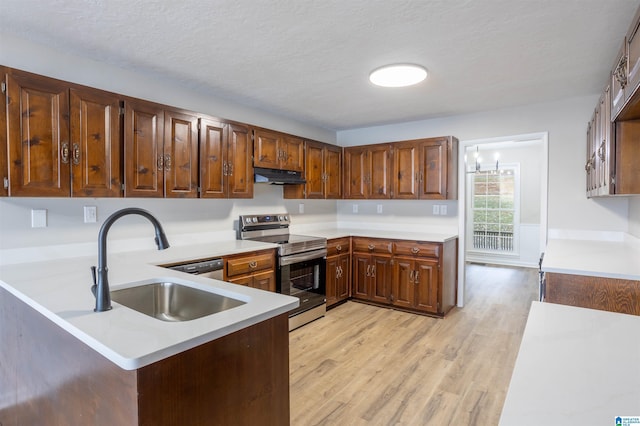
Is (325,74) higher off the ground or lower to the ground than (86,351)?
higher

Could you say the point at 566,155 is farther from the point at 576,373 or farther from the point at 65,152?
the point at 65,152

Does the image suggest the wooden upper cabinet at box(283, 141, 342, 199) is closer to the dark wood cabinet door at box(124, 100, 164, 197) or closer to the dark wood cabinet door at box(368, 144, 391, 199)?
the dark wood cabinet door at box(368, 144, 391, 199)

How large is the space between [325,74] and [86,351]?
2483mm

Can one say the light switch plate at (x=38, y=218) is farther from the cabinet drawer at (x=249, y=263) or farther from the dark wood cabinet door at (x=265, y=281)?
the dark wood cabinet door at (x=265, y=281)

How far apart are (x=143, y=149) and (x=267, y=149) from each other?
1295 millimetres

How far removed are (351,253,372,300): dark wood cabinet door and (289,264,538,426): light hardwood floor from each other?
5.6 inches

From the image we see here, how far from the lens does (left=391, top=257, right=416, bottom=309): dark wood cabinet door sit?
3.88m

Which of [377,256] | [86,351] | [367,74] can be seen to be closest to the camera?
[86,351]

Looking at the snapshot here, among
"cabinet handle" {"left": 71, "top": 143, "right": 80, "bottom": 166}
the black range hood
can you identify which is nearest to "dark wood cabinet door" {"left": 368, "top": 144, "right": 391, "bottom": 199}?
the black range hood

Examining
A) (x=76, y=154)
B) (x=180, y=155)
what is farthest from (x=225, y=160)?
(x=76, y=154)

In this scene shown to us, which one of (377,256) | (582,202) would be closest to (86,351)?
(377,256)

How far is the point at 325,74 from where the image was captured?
2.84 metres

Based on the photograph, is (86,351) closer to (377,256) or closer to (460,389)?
(460,389)

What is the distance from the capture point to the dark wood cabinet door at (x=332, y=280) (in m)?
3.96
